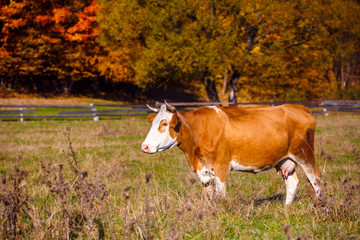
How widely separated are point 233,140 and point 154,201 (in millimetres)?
1357

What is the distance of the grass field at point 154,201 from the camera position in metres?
3.49

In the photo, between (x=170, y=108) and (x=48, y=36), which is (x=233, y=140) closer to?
(x=170, y=108)

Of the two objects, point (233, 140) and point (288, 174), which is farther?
point (288, 174)

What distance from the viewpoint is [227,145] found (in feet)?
16.3

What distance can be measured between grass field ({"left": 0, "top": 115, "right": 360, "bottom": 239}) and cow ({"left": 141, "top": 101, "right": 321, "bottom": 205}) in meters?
0.35

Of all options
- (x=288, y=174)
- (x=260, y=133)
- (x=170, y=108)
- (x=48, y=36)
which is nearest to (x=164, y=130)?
(x=170, y=108)

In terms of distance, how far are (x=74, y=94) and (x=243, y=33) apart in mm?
18969

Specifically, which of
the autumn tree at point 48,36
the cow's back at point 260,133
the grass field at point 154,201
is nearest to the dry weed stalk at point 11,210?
the grass field at point 154,201

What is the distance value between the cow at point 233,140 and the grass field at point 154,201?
1.14ft

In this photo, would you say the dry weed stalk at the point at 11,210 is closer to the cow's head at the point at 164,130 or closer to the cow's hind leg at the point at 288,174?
the cow's head at the point at 164,130

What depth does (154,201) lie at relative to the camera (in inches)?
180

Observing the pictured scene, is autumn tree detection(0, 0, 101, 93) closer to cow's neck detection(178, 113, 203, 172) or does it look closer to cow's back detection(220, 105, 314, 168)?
cow's neck detection(178, 113, 203, 172)

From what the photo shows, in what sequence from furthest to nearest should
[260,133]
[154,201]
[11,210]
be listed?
[260,133] → [154,201] → [11,210]

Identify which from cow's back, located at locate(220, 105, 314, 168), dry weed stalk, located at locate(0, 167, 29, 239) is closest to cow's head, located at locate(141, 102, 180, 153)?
cow's back, located at locate(220, 105, 314, 168)
